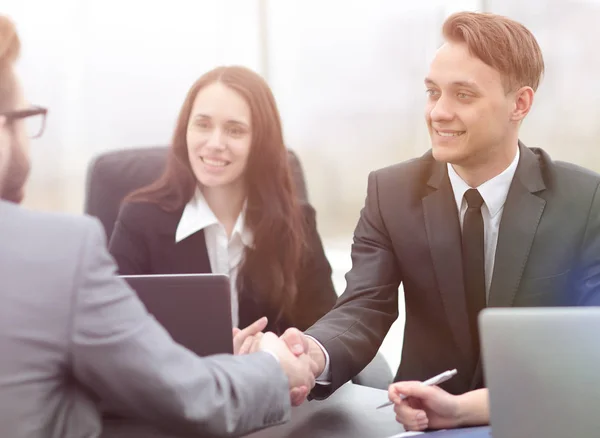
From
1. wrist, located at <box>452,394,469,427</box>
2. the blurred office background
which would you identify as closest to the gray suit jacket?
wrist, located at <box>452,394,469,427</box>

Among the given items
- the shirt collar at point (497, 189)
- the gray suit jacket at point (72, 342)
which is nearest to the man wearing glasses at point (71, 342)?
the gray suit jacket at point (72, 342)

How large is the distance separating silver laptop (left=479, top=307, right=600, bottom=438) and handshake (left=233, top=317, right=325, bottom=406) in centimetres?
49

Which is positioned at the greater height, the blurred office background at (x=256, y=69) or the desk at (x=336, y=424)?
the blurred office background at (x=256, y=69)

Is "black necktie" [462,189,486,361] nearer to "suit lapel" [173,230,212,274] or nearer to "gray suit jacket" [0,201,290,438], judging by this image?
"suit lapel" [173,230,212,274]

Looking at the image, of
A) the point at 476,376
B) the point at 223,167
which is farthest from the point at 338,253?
the point at 476,376

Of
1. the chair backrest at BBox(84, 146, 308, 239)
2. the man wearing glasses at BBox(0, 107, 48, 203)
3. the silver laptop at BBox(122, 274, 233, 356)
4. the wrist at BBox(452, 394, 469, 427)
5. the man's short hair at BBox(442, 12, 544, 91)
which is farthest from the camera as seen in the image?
the chair backrest at BBox(84, 146, 308, 239)

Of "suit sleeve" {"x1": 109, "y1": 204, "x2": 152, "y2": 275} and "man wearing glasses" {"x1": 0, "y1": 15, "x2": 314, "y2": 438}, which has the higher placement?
"man wearing glasses" {"x1": 0, "y1": 15, "x2": 314, "y2": 438}

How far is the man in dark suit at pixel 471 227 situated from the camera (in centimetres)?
185

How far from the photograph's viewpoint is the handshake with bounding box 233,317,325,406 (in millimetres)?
1497

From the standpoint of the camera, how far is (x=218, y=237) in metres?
2.40

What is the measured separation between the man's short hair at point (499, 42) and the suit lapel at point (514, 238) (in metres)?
0.28

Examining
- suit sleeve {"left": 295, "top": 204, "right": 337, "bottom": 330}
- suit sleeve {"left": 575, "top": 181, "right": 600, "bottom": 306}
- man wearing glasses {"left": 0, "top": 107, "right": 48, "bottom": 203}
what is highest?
man wearing glasses {"left": 0, "top": 107, "right": 48, "bottom": 203}

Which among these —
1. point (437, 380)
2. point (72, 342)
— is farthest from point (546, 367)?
point (72, 342)

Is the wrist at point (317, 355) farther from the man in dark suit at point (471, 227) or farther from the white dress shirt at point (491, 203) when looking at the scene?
the white dress shirt at point (491, 203)
